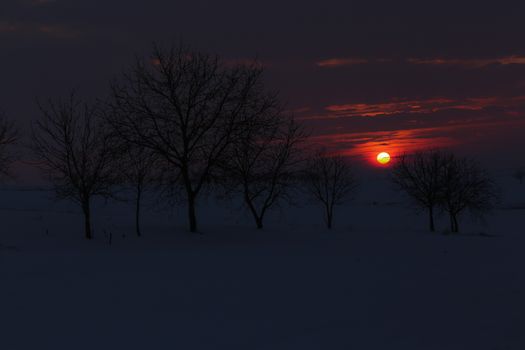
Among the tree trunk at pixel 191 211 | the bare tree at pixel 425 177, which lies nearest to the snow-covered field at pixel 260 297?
the tree trunk at pixel 191 211

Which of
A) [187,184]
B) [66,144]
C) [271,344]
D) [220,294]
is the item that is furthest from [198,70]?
[271,344]

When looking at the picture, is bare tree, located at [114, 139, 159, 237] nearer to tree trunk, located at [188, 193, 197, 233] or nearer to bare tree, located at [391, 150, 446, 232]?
tree trunk, located at [188, 193, 197, 233]

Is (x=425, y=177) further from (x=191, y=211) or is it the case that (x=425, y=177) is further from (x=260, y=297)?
(x=260, y=297)

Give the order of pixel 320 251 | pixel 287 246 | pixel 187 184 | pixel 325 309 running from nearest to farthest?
pixel 325 309
pixel 320 251
pixel 287 246
pixel 187 184

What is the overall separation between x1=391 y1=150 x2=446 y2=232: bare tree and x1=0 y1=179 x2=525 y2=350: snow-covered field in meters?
20.9

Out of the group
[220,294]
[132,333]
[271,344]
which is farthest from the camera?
[220,294]

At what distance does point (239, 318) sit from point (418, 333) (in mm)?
3014

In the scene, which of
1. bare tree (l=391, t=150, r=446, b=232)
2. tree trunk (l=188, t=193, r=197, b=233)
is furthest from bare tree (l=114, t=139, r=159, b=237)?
bare tree (l=391, t=150, r=446, b=232)

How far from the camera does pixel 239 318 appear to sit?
8.51m

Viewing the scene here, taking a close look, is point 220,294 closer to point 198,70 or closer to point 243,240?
point 243,240

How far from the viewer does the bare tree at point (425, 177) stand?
3984cm

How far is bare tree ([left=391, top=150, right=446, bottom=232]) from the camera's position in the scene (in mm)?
39844

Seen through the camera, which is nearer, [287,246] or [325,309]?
[325,309]

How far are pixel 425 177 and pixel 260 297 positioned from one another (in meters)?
34.7
